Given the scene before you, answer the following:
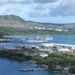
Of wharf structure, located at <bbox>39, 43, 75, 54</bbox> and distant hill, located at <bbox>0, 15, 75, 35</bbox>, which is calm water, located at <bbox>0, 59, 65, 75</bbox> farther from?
distant hill, located at <bbox>0, 15, 75, 35</bbox>

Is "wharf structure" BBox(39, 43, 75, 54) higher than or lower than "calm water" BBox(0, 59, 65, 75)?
higher

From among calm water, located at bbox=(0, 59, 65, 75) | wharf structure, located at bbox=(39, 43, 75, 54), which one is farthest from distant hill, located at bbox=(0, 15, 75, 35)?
calm water, located at bbox=(0, 59, 65, 75)

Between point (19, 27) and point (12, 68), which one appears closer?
point (12, 68)

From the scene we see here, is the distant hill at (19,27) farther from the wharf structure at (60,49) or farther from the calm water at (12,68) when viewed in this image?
the calm water at (12,68)

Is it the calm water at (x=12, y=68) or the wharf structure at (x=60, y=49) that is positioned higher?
the wharf structure at (x=60, y=49)

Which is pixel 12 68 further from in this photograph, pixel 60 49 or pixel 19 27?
pixel 19 27

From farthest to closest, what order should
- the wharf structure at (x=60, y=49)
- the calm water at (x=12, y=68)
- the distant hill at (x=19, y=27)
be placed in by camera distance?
the distant hill at (x=19, y=27)
the wharf structure at (x=60, y=49)
the calm water at (x=12, y=68)

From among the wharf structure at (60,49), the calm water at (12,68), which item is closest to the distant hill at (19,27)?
the wharf structure at (60,49)

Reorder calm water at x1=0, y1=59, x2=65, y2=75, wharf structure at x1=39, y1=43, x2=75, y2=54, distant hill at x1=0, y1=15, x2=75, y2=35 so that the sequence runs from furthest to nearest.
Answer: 1. distant hill at x1=0, y1=15, x2=75, y2=35
2. wharf structure at x1=39, y1=43, x2=75, y2=54
3. calm water at x1=0, y1=59, x2=65, y2=75

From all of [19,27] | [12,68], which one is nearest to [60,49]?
[12,68]

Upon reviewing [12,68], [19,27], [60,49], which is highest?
Answer: [19,27]

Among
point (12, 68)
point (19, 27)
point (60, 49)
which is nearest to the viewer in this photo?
point (12, 68)

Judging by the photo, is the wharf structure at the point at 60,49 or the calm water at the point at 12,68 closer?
the calm water at the point at 12,68
